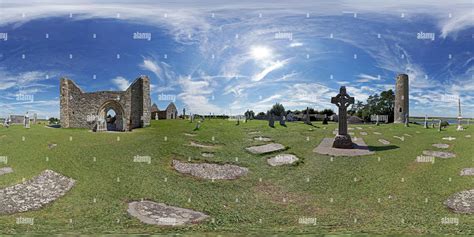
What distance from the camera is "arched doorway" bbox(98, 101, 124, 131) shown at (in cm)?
775

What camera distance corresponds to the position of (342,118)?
7633 millimetres

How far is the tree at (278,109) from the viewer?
727cm

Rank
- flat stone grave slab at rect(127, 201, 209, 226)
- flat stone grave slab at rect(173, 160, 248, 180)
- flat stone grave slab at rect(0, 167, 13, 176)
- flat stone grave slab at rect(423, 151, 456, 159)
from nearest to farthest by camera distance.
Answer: flat stone grave slab at rect(127, 201, 209, 226), flat stone grave slab at rect(0, 167, 13, 176), flat stone grave slab at rect(173, 160, 248, 180), flat stone grave slab at rect(423, 151, 456, 159)

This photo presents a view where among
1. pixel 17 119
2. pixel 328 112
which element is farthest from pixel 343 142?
pixel 17 119

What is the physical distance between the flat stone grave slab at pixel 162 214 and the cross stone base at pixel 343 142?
11.4 ft

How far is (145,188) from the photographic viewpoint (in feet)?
20.6

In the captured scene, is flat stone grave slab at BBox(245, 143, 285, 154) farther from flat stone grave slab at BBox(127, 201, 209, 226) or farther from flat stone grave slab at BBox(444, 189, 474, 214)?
flat stone grave slab at BBox(444, 189, 474, 214)

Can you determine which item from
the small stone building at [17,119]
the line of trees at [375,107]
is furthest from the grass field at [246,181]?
the line of trees at [375,107]

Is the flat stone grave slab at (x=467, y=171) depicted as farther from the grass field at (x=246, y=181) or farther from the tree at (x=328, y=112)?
the tree at (x=328, y=112)

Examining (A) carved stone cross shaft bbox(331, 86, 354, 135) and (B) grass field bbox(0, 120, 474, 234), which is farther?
(A) carved stone cross shaft bbox(331, 86, 354, 135)

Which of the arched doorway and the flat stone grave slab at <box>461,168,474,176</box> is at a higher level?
the arched doorway

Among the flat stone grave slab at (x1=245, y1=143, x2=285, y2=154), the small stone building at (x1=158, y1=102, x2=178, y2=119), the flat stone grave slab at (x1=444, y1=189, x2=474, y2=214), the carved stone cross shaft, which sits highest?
the carved stone cross shaft

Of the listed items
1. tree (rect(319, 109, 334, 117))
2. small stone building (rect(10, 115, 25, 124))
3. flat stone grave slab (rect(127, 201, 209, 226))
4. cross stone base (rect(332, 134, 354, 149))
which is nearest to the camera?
flat stone grave slab (rect(127, 201, 209, 226))

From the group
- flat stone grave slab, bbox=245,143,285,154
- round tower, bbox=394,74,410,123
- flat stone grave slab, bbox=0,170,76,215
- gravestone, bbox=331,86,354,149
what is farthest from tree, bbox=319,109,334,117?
flat stone grave slab, bbox=0,170,76,215
